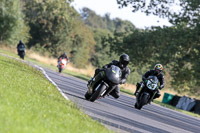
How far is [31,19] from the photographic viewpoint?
282ft

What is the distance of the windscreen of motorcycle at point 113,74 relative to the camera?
44.0 ft

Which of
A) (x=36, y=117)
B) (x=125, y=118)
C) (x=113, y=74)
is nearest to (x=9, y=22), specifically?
(x=113, y=74)

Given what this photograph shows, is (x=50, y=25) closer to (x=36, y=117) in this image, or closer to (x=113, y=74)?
(x=113, y=74)

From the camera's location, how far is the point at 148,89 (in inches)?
658

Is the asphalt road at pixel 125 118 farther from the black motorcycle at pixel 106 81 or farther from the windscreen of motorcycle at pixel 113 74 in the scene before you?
the windscreen of motorcycle at pixel 113 74

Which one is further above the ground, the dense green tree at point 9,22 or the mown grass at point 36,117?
the dense green tree at point 9,22

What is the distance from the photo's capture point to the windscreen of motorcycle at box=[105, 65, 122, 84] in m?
13.4

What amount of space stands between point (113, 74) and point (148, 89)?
3567 mm

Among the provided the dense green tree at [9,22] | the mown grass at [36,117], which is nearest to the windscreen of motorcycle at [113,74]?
the mown grass at [36,117]

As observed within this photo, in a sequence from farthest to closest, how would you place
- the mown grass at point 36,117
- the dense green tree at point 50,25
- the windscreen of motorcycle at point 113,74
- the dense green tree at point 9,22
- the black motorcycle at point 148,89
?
the dense green tree at point 50,25, the dense green tree at point 9,22, the black motorcycle at point 148,89, the windscreen of motorcycle at point 113,74, the mown grass at point 36,117

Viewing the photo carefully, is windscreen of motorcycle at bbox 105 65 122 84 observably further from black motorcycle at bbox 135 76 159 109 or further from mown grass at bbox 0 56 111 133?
mown grass at bbox 0 56 111 133

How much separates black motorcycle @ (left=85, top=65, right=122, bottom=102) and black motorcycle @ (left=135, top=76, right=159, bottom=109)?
2.97 meters

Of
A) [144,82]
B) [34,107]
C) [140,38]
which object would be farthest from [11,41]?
[34,107]

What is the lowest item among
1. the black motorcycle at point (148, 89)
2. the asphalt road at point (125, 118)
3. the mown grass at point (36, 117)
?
the asphalt road at point (125, 118)
